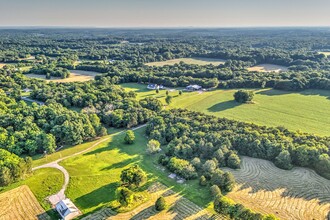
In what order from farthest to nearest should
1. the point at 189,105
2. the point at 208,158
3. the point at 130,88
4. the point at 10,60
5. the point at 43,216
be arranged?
1. the point at 10,60
2. the point at 130,88
3. the point at 189,105
4. the point at 208,158
5. the point at 43,216

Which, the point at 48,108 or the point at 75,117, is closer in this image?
the point at 75,117

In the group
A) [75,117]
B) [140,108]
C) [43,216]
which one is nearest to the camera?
[43,216]

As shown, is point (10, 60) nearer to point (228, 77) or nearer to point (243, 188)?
point (228, 77)

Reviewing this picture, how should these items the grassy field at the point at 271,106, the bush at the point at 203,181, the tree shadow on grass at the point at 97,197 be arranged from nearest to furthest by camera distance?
the tree shadow on grass at the point at 97,197, the bush at the point at 203,181, the grassy field at the point at 271,106

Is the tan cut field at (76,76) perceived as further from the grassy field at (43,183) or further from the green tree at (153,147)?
the grassy field at (43,183)

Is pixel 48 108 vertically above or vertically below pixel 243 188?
above

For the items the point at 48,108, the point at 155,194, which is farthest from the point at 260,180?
the point at 48,108

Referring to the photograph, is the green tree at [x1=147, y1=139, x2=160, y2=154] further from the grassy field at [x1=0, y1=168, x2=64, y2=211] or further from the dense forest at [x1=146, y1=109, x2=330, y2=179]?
the grassy field at [x1=0, y1=168, x2=64, y2=211]

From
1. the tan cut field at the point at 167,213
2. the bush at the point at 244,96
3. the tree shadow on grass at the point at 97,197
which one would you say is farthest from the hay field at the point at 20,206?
the bush at the point at 244,96
